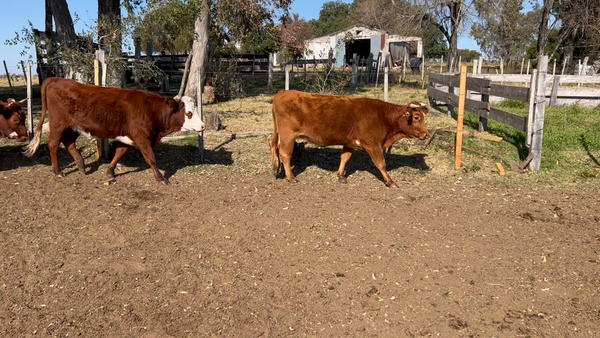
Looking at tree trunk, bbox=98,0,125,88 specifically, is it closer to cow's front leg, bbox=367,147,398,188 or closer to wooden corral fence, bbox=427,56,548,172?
cow's front leg, bbox=367,147,398,188

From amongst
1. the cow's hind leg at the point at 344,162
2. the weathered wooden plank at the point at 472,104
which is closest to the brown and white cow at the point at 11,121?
the cow's hind leg at the point at 344,162

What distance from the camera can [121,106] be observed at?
23.7ft

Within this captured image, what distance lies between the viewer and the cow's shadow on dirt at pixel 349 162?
832cm

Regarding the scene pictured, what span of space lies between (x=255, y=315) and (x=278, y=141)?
4.10m

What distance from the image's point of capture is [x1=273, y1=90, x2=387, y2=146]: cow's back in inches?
283

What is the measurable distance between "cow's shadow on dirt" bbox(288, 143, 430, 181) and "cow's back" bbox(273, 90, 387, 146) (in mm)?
999

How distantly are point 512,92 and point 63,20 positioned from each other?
38.5ft

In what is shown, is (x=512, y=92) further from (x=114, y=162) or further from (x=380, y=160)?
(x=114, y=162)

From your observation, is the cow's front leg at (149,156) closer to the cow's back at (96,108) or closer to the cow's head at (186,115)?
the cow's back at (96,108)

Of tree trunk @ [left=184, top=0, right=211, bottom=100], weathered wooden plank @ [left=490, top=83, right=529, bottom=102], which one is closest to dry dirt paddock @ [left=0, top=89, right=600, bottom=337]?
weathered wooden plank @ [left=490, top=83, right=529, bottom=102]

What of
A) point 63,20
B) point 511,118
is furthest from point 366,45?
point 511,118

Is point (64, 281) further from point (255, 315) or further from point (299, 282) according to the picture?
point (299, 282)

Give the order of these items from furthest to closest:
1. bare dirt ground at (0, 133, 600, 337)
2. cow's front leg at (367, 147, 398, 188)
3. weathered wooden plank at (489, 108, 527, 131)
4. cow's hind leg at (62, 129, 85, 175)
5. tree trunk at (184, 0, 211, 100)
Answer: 1. tree trunk at (184, 0, 211, 100)
2. weathered wooden plank at (489, 108, 527, 131)
3. cow's hind leg at (62, 129, 85, 175)
4. cow's front leg at (367, 147, 398, 188)
5. bare dirt ground at (0, 133, 600, 337)

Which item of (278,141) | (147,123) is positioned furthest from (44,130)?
(278,141)
